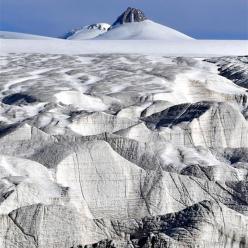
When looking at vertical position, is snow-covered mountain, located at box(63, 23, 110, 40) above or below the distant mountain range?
below

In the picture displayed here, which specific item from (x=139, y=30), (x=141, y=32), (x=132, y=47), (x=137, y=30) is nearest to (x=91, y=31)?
(x=137, y=30)

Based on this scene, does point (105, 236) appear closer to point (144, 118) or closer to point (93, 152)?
point (93, 152)

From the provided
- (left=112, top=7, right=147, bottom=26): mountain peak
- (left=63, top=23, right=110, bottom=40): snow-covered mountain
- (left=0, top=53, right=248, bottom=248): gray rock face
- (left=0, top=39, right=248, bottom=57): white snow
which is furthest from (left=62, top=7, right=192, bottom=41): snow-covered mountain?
(left=0, top=53, right=248, bottom=248): gray rock face

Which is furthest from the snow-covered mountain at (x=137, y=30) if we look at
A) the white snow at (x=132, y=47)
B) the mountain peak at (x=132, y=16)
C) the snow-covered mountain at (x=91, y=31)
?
the snow-covered mountain at (x=91, y=31)

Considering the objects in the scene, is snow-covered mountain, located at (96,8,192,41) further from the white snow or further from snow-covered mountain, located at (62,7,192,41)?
the white snow

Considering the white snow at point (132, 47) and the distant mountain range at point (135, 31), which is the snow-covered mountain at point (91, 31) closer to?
the distant mountain range at point (135, 31)

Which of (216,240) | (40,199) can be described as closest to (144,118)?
(40,199)
